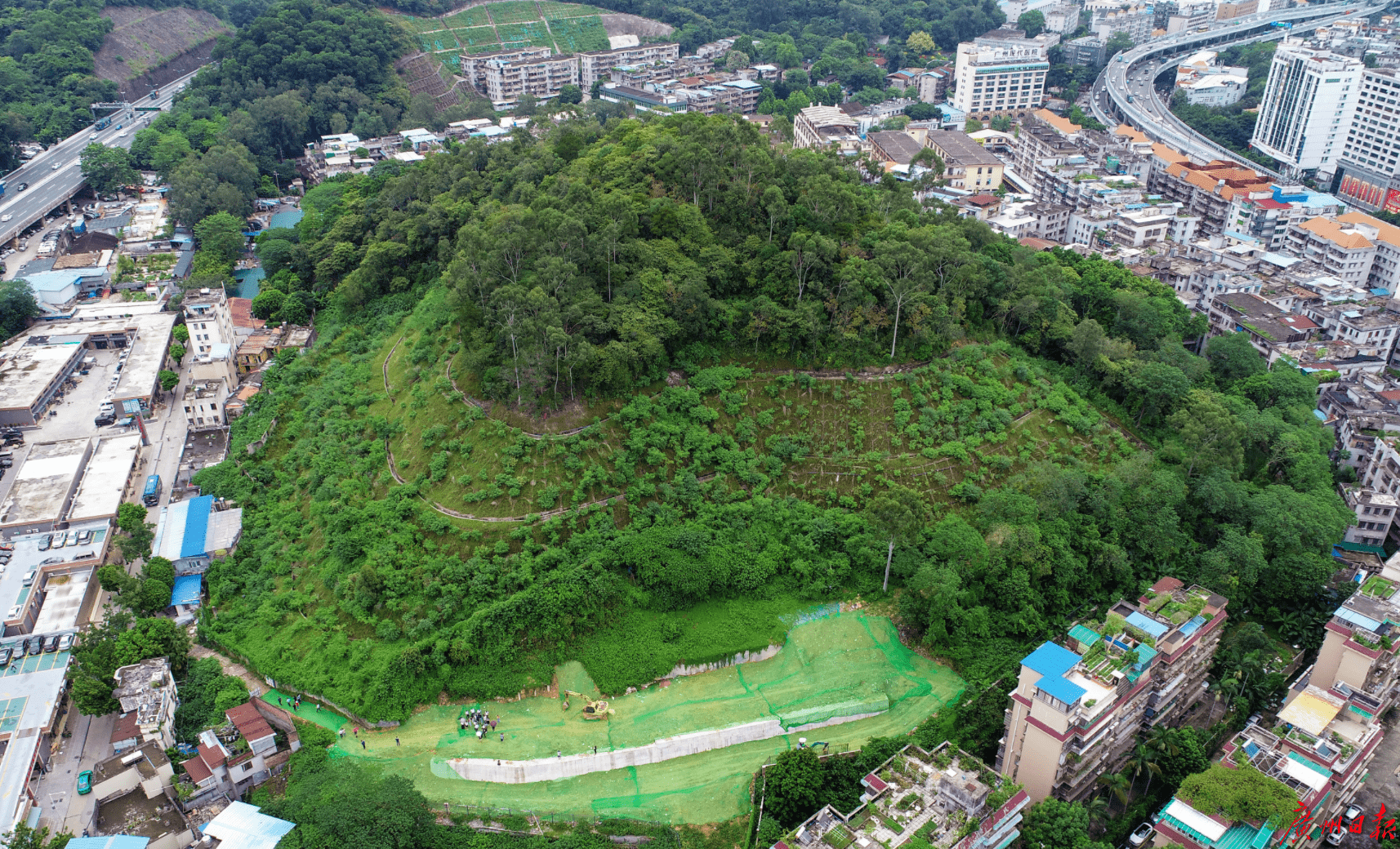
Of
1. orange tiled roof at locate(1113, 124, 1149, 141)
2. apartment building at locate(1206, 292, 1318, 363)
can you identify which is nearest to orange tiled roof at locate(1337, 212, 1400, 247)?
apartment building at locate(1206, 292, 1318, 363)

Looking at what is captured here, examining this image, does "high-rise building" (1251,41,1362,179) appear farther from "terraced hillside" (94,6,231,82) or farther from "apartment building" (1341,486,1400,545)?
"terraced hillside" (94,6,231,82)

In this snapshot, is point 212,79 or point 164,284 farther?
point 212,79

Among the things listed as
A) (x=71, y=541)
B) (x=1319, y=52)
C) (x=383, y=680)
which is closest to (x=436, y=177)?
(x=71, y=541)

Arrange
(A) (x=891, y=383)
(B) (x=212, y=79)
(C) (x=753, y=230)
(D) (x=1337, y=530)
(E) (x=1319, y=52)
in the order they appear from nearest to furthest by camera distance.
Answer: (D) (x=1337, y=530) < (A) (x=891, y=383) < (C) (x=753, y=230) < (E) (x=1319, y=52) < (B) (x=212, y=79)

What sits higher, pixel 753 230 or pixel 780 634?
pixel 753 230

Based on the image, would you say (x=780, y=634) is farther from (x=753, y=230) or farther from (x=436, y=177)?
(x=436, y=177)

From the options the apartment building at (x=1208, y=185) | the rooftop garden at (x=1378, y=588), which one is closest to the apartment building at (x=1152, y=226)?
→ the apartment building at (x=1208, y=185)
